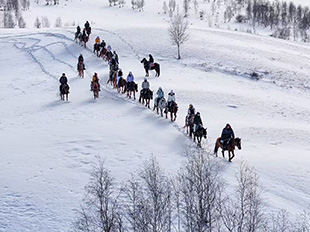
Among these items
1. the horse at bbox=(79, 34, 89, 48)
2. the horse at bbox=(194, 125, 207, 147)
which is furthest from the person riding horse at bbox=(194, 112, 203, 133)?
the horse at bbox=(79, 34, 89, 48)

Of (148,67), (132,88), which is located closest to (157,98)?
(132,88)

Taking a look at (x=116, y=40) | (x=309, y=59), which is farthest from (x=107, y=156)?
(x=309, y=59)

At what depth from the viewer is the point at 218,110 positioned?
28.9m

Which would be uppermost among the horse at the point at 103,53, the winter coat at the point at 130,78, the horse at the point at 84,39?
the horse at the point at 84,39

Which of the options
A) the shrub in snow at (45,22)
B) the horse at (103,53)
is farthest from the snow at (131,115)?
the shrub in snow at (45,22)

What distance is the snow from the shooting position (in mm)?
16688

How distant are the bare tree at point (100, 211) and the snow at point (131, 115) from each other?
56 centimetres

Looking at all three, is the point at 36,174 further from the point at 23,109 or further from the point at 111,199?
the point at 23,109

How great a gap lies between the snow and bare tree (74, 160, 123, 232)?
1.84 feet

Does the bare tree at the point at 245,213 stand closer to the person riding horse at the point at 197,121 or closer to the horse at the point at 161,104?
the person riding horse at the point at 197,121

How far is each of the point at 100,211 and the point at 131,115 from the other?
525 inches

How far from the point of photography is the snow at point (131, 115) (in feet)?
54.7

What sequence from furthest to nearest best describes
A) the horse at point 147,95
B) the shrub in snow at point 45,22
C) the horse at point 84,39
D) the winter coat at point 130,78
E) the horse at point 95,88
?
the shrub in snow at point 45,22 < the horse at point 84,39 < the winter coat at point 130,78 < the horse at point 95,88 < the horse at point 147,95

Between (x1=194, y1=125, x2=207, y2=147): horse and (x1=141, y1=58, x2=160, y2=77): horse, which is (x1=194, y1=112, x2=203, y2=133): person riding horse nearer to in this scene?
(x1=194, y1=125, x2=207, y2=147): horse
